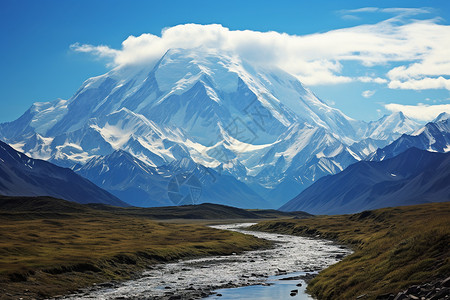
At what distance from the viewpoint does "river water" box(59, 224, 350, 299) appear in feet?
208

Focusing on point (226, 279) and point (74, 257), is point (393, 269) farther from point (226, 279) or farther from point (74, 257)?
point (74, 257)

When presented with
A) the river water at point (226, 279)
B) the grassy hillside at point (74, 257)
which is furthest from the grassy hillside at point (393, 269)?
the grassy hillside at point (74, 257)

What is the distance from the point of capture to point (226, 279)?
251 ft

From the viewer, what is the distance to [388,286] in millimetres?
47906

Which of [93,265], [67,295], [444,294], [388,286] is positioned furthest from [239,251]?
[444,294]

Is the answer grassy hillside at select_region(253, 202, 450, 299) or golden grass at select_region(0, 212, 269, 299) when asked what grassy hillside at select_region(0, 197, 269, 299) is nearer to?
golden grass at select_region(0, 212, 269, 299)

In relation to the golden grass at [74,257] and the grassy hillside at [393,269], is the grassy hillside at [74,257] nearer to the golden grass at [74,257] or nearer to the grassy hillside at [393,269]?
the golden grass at [74,257]

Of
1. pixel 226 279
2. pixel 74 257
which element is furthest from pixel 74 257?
pixel 226 279

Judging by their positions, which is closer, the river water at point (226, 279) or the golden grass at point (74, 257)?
the river water at point (226, 279)

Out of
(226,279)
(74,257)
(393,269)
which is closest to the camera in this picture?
(393,269)

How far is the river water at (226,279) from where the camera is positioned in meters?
63.5

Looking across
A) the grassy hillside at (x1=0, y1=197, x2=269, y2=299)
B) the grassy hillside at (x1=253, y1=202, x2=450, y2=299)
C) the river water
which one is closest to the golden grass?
the grassy hillside at (x1=0, y1=197, x2=269, y2=299)

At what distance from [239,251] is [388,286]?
254 feet

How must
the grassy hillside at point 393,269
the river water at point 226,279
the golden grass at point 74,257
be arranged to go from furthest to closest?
the golden grass at point 74,257 → the river water at point 226,279 → the grassy hillside at point 393,269
